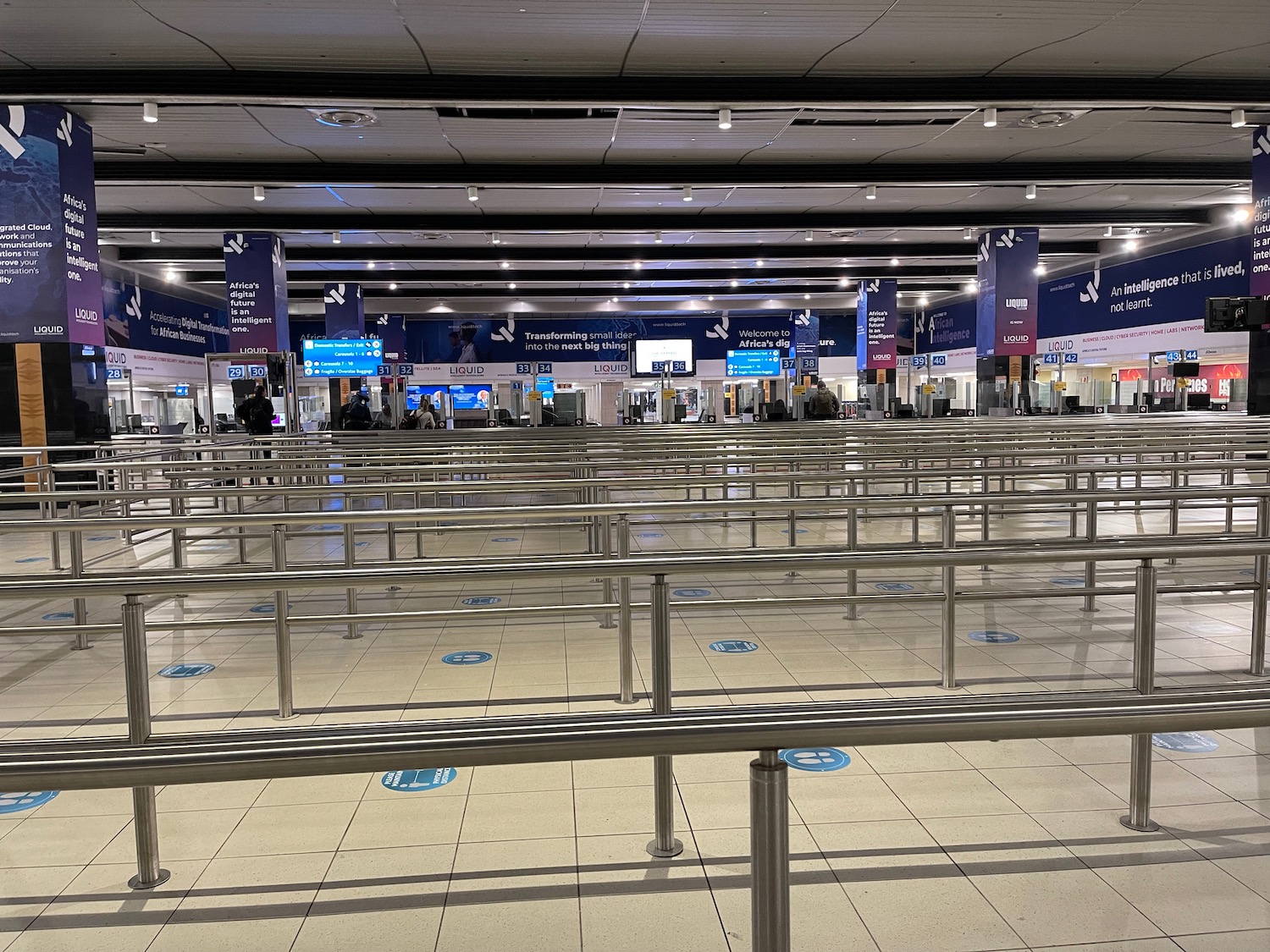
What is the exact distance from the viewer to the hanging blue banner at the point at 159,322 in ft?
59.4

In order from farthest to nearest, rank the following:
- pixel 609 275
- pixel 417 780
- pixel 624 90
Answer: pixel 609 275
pixel 624 90
pixel 417 780

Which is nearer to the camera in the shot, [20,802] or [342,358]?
[20,802]

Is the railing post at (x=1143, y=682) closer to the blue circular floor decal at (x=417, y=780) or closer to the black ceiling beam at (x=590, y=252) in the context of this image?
the blue circular floor decal at (x=417, y=780)

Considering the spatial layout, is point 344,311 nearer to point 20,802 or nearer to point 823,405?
point 823,405

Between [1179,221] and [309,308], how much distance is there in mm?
22665

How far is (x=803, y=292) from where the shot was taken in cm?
2512

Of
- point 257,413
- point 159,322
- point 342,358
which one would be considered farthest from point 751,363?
point 159,322

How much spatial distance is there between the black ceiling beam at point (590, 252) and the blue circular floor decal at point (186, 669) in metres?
14.3

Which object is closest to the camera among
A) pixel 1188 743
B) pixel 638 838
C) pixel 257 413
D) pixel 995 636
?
pixel 638 838

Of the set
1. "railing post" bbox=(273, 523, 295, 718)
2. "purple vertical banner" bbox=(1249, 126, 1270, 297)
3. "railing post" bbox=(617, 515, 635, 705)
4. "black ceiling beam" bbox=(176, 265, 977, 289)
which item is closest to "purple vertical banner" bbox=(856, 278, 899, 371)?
"black ceiling beam" bbox=(176, 265, 977, 289)

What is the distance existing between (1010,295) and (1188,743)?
46.2 feet

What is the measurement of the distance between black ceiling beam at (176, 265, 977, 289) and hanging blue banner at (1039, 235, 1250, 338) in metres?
2.38

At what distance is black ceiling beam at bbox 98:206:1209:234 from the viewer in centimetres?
1471

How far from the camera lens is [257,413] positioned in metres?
12.6
